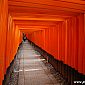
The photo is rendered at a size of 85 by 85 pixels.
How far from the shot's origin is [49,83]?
7.59 metres

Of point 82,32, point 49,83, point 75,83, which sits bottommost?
point 49,83

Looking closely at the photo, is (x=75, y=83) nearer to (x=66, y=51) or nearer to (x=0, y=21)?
(x=66, y=51)

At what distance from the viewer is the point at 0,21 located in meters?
2.81

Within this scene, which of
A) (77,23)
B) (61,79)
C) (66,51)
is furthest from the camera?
(61,79)

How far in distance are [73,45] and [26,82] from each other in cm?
299

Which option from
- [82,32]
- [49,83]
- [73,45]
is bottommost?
[49,83]

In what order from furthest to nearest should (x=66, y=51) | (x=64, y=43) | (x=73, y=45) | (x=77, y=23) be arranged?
(x=64, y=43), (x=66, y=51), (x=73, y=45), (x=77, y=23)

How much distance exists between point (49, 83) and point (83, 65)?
113 inches

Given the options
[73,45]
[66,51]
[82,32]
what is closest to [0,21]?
[82,32]

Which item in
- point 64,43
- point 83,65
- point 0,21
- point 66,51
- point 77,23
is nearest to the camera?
point 0,21

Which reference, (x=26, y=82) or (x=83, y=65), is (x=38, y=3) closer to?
(x=83, y=65)

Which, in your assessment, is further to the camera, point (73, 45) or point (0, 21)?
point (73, 45)

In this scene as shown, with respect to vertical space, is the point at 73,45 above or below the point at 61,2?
below

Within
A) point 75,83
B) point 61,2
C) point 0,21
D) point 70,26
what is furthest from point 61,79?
point 0,21
